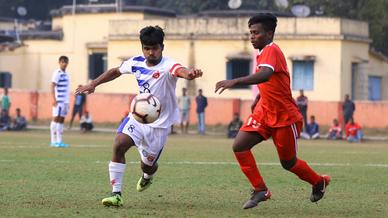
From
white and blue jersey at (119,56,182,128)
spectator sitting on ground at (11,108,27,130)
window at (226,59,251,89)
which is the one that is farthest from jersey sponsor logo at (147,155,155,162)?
window at (226,59,251,89)

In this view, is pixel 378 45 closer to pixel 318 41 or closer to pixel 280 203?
pixel 318 41

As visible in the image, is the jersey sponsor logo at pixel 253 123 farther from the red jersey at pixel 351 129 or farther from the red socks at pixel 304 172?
the red jersey at pixel 351 129

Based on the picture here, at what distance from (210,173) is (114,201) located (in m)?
4.89

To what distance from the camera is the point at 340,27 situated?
144 feet

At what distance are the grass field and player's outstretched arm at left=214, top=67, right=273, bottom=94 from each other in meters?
1.33

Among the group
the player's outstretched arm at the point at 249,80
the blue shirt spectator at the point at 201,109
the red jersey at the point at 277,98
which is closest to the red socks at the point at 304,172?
the red jersey at the point at 277,98

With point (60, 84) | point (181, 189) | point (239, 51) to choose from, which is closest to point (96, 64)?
point (239, 51)

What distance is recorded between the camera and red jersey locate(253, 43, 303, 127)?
10.4 meters

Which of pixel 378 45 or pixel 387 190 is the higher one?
pixel 378 45

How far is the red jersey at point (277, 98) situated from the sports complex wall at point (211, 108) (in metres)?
29.5

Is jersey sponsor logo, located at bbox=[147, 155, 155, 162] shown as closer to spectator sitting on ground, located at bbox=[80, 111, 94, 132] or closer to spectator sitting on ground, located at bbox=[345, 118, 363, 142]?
spectator sitting on ground, located at bbox=[345, 118, 363, 142]

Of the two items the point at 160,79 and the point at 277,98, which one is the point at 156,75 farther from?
the point at 277,98

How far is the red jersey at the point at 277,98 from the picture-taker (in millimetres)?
10426

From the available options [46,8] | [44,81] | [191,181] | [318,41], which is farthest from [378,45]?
[191,181]
